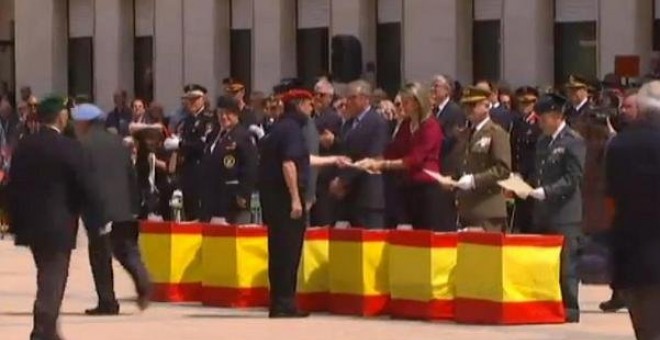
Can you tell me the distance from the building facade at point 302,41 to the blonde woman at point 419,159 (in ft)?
47.3

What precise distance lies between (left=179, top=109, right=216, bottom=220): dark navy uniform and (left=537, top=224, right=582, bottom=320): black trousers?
20.2 ft

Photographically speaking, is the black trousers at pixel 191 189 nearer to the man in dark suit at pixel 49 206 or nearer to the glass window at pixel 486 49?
the man in dark suit at pixel 49 206

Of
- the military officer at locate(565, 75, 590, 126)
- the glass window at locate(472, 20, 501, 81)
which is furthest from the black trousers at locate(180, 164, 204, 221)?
the glass window at locate(472, 20, 501, 81)

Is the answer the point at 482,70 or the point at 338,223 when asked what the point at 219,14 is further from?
the point at 338,223

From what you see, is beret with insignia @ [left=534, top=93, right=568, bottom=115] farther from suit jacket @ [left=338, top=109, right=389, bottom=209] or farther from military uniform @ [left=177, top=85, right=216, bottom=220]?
military uniform @ [left=177, top=85, right=216, bottom=220]

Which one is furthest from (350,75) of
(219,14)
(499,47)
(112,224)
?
(112,224)

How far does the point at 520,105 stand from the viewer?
2767cm

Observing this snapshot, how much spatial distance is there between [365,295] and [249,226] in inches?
67.4

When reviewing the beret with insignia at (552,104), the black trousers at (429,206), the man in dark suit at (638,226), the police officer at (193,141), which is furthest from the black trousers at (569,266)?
the man in dark suit at (638,226)

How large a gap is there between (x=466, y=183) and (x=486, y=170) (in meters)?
0.25

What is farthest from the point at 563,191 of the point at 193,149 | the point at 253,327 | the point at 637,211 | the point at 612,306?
the point at 193,149

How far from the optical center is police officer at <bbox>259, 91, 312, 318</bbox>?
20.1 metres

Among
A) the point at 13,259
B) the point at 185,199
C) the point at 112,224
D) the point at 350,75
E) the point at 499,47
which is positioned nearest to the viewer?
the point at 112,224

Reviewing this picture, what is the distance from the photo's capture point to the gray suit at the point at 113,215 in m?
20.5
